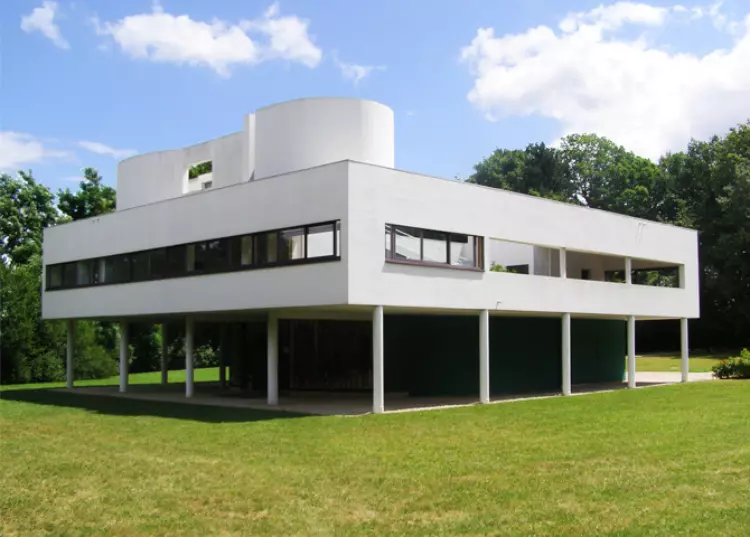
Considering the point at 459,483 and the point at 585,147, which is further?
the point at 585,147

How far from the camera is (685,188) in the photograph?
57.8m

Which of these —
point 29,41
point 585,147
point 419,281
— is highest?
point 585,147

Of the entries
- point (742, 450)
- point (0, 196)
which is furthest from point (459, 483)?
point (0, 196)

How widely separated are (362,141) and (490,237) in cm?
487

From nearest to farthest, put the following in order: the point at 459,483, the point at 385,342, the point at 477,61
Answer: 1. the point at 459,483
2. the point at 477,61
3. the point at 385,342

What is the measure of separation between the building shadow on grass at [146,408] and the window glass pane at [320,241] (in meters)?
3.95

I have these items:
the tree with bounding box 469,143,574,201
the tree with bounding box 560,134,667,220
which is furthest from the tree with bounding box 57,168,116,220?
the tree with bounding box 560,134,667,220

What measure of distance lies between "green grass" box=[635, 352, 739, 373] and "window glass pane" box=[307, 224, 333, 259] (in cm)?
2522

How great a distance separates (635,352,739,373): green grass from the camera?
A: 40.8 meters

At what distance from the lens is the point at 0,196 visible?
46281 millimetres

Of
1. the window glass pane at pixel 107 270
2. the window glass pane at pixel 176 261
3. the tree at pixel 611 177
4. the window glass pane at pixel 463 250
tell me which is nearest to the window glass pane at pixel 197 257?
the window glass pane at pixel 176 261

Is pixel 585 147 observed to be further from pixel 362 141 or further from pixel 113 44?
pixel 113 44

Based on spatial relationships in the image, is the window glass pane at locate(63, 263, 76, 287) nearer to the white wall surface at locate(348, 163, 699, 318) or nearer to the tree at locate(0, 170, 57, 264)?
the white wall surface at locate(348, 163, 699, 318)

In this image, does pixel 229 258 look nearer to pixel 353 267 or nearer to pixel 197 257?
pixel 197 257
